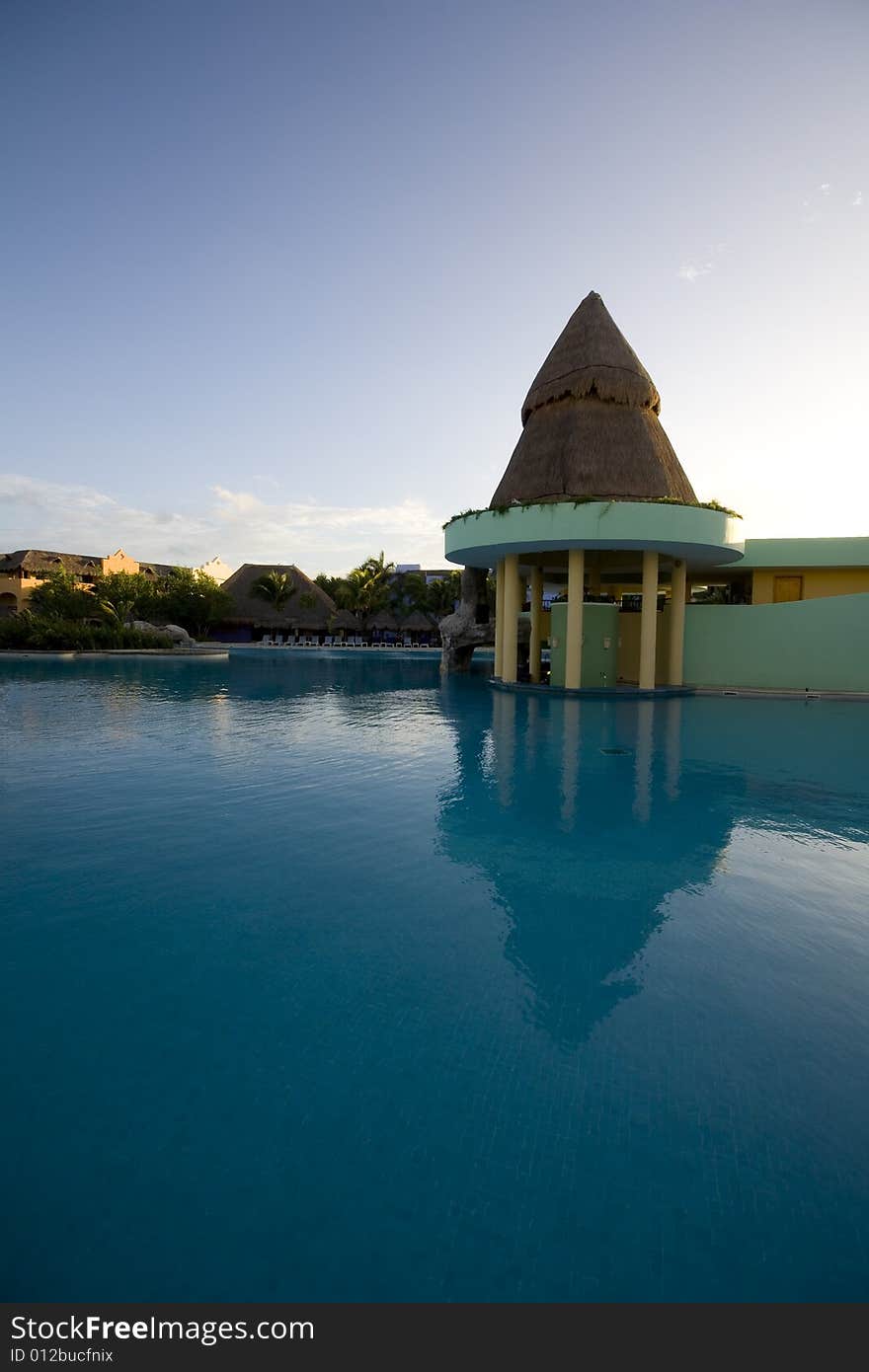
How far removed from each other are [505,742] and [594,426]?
14.9 metres

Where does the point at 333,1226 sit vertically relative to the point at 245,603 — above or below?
below

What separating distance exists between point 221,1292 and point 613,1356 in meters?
1.20

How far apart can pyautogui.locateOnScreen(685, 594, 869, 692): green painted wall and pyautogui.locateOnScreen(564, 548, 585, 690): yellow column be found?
5.30 metres

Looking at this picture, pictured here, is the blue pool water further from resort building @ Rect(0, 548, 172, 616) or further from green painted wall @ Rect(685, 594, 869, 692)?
resort building @ Rect(0, 548, 172, 616)

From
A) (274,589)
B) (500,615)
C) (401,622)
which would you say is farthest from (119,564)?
(500,615)

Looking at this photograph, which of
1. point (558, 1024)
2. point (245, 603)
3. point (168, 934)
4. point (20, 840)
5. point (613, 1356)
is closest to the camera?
point (613, 1356)

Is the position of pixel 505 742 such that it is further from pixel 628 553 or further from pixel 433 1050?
pixel 628 553

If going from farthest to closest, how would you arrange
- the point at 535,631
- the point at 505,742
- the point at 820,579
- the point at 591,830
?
the point at 820,579, the point at 535,631, the point at 505,742, the point at 591,830

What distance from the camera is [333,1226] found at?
2.22m

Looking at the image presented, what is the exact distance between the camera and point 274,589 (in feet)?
184

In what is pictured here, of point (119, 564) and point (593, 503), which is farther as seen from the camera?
point (119, 564)

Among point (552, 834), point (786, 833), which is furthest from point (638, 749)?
point (552, 834)

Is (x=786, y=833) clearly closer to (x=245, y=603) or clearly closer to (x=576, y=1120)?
(x=576, y=1120)

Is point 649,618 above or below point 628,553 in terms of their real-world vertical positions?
below
